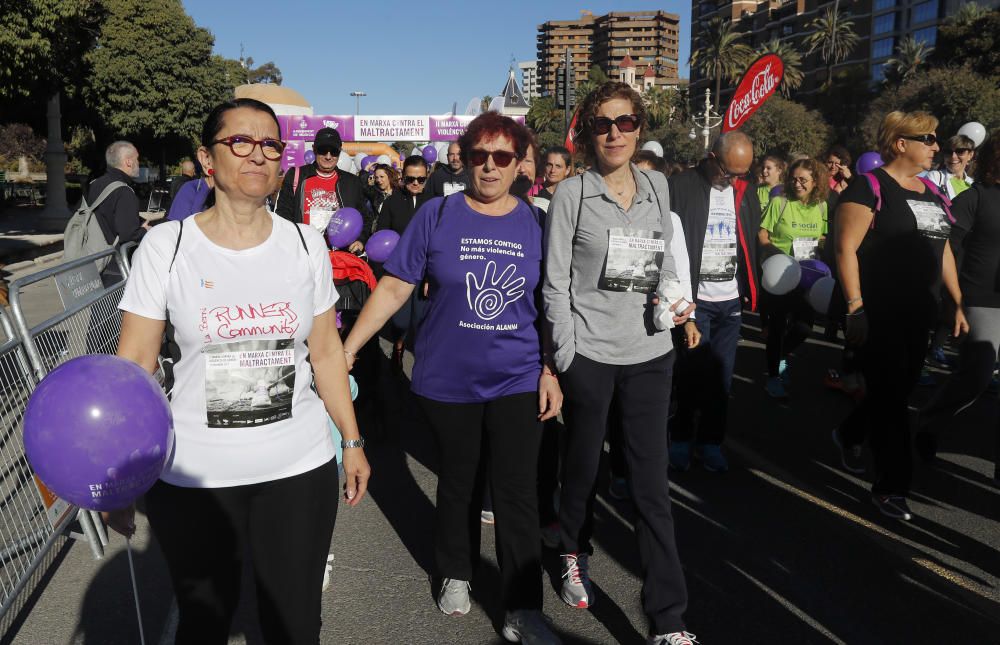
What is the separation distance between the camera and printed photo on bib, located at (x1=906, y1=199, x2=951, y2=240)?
4.03 meters

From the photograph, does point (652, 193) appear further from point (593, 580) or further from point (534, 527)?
point (593, 580)

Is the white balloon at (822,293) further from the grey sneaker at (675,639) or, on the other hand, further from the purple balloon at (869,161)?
the grey sneaker at (675,639)

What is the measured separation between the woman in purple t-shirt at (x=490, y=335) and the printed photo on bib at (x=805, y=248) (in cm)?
435

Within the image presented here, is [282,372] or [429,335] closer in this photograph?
[282,372]

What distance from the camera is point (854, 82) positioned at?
72.9m

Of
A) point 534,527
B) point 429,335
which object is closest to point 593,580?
point 534,527

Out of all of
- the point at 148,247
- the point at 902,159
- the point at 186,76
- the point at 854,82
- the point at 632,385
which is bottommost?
the point at 632,385

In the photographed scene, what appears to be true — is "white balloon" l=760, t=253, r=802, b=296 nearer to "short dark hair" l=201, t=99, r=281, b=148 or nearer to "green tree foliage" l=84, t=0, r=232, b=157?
"short dark hair" l=201, t=99, r=281, b=148

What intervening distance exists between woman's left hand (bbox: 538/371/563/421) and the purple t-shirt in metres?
0.05

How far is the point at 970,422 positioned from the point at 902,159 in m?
3.02

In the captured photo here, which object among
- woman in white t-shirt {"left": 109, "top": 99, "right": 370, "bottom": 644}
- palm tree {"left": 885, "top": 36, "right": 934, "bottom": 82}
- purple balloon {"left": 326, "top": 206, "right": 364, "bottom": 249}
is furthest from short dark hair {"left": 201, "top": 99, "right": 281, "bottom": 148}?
palm tree {"left": 885, "top": 36, "right": 934, "bottom": 82}

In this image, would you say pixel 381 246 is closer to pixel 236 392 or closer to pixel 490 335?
pixel 490 335

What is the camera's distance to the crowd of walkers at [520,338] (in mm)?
2146

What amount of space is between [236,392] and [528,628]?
1551mm
